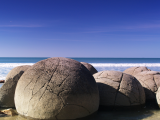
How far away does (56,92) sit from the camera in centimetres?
370

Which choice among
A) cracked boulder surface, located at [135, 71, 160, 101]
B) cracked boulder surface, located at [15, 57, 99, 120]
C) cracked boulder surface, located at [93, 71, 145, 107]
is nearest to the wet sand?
cracked boulder surface, located at [93, 71, 145, 107]

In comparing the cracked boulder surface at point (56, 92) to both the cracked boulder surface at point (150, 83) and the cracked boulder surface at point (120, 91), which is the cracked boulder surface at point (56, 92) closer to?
the cracked boulder surface at point (120, 91)

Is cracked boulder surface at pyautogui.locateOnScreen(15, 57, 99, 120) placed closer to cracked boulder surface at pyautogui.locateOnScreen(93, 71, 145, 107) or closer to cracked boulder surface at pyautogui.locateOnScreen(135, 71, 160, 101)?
cracked boulder surface at pyautogui.locateOnScreen(93, 71, 145, 107)

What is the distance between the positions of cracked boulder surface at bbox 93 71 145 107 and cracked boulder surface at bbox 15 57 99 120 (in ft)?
→ 3.35

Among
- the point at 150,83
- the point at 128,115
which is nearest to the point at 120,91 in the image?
the point at 128,115

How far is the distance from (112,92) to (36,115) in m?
2.57

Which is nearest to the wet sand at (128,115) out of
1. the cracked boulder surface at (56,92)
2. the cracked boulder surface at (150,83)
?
the cracked boulder surface at (56,92)

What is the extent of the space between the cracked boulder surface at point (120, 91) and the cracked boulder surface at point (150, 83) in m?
1.18

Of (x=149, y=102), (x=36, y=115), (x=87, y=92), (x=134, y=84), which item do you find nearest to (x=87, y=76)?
(x=87, y=92)

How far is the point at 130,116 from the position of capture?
458 cm

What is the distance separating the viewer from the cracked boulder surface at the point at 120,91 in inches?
202

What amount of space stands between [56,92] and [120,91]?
94.9 inches

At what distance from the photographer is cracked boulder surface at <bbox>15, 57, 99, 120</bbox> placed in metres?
3.66

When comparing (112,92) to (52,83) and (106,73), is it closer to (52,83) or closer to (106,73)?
(106,73)
